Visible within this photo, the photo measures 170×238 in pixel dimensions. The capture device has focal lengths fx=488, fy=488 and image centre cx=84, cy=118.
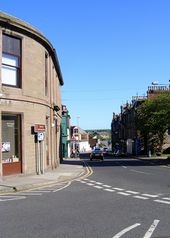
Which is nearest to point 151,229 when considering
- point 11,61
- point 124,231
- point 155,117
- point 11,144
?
point 124,231

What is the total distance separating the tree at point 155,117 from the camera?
70.3 meters

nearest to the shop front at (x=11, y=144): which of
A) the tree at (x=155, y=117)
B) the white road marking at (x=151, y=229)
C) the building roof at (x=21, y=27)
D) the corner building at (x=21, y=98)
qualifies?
the corner building at (x=21, y=98)

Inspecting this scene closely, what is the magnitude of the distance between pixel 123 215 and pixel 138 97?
82.9 metres

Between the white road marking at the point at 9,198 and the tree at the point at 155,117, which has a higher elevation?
the tree at the point at 155,117

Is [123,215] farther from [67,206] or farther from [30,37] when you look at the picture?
[30,37]

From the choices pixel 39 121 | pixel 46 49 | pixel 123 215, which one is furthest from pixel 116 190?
pixel 46 49

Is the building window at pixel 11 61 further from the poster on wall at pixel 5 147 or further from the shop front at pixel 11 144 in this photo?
the poster on wall at pixel 5 147

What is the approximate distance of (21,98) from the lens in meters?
24.8

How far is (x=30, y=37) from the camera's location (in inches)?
1029

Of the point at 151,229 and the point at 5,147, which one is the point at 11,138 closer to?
the point at 5,147

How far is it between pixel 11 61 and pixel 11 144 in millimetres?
4155

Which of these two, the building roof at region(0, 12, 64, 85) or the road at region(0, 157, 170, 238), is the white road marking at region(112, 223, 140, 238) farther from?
the building roof at region(0, 12, 64, 85)

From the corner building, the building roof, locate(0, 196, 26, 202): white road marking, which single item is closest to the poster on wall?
the corner building

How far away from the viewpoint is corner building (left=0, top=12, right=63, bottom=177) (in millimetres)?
23734
